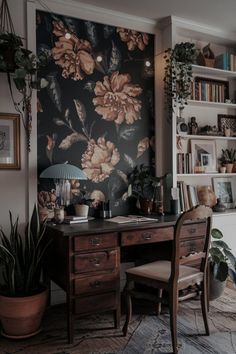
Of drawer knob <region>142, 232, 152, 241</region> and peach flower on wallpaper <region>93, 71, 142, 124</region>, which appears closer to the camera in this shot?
drawer knob <region>142, 232, 152, 241</region>

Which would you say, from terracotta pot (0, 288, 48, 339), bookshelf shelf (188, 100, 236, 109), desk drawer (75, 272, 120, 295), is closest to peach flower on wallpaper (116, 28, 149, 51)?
bookshelf shelf (188, 100, 236, 109)

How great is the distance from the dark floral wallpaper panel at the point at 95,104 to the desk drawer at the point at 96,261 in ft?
2.39

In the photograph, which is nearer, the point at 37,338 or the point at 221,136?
the point at 37,338

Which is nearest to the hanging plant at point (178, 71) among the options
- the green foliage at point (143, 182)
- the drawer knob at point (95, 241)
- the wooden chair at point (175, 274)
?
the green foliage at point (143, 182)

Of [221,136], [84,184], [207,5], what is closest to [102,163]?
[84,184]

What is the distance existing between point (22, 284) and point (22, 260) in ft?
0.57

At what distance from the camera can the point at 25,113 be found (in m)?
2.85

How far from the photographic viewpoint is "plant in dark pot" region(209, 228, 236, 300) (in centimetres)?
298

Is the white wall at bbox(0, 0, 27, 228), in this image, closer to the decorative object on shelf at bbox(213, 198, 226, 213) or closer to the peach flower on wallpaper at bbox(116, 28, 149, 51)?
the peach flower on wallpaper at bbox(116, 28, 149, 51)

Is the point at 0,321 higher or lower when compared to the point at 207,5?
lower

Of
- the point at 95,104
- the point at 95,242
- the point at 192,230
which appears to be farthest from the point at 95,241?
the point at 95,104

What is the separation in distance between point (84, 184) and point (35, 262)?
2.91 feet

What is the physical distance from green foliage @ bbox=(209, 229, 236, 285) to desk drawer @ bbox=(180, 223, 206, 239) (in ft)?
0.80

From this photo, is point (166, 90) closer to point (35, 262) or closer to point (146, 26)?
point (146, 26)
